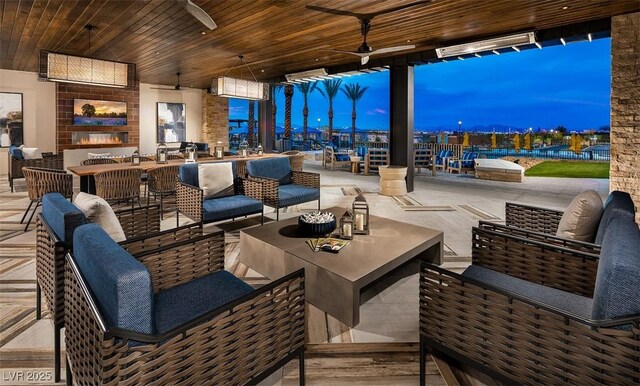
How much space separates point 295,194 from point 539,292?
329 cm

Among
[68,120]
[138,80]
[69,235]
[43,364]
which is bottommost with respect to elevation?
[43,364]

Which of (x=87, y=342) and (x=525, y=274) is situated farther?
(x=525, y=274)

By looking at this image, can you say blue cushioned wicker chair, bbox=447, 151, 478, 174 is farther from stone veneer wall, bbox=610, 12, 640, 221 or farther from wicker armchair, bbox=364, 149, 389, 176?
stone veneer wall, bbox=610, 12, 640, 221

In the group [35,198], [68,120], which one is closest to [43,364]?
[35,198]

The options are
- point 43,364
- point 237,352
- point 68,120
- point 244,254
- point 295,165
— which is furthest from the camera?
point 68,120

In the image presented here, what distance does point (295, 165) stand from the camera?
21.2 ft

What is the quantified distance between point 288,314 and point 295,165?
16.2 ft

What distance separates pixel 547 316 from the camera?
134cm

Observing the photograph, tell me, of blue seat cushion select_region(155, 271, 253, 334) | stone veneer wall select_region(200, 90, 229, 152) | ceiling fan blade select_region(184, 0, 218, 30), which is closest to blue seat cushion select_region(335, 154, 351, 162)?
stone veneer wall select_region(200, 90, 229, 152)

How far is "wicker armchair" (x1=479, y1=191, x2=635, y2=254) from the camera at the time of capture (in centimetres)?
198

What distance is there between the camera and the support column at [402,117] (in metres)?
7.21

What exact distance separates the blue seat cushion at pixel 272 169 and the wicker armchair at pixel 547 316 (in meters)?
3.45

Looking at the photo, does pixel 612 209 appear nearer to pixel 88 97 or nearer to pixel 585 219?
pixel 585 219

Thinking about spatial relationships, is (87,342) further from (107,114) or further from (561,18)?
(107,114)
